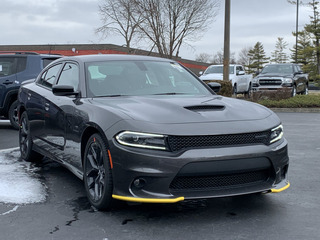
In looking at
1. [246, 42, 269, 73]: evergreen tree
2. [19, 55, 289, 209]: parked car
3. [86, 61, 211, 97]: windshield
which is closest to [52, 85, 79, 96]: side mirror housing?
[19, 55, 289, 209]: parked car

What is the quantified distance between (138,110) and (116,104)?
1.17 feet

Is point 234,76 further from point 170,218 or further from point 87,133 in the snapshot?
point 170,218

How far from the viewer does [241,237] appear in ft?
11.7

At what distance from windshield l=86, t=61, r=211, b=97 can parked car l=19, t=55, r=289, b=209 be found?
1 centimetres

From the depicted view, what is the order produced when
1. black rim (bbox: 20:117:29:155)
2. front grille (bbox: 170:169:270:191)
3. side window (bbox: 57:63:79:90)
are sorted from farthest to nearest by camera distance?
black rim (bbox: 20:117:29:155), side window (bbox: 57:63:79:90), front grille (bbox: 170:169:270:191)

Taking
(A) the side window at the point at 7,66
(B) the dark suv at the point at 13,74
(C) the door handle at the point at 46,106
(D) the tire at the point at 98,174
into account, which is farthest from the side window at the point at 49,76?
(A) the side window at the point at 7,66

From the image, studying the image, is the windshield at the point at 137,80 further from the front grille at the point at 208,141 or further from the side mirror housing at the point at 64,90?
the front grille at the point at 208,141

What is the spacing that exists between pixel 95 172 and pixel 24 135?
113 inches

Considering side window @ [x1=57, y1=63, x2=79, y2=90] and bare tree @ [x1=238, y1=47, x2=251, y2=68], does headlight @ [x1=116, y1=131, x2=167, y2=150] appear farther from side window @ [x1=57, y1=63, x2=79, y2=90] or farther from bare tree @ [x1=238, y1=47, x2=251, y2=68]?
bare tree @ [x1=238, y1=47, x2=251, y2=68]

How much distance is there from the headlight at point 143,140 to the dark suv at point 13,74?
7337mm

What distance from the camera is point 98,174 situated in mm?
4266

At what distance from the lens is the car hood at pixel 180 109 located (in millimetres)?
3943

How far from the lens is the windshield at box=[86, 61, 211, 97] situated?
16.5 ft

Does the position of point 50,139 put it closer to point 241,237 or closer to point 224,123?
point 224,123
